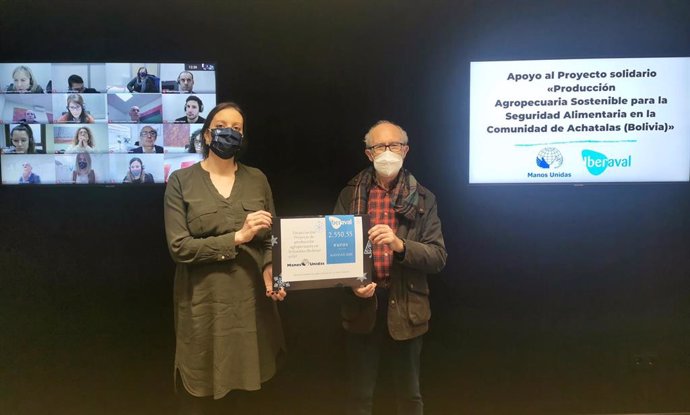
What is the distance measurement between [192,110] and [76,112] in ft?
2.10

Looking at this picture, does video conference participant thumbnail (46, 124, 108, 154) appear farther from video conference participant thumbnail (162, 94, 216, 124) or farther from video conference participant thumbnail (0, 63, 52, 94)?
video conference participant thumbnail (162, 94, 216, 124)

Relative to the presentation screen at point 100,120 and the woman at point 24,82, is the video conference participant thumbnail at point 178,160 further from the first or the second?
the woman at point 24,82

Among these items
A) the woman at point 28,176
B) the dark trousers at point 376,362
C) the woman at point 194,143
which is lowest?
the dark trousers at point 376,362

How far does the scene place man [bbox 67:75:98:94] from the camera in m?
2.46

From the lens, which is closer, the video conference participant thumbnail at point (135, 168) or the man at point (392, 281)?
the man at point (392, 281)

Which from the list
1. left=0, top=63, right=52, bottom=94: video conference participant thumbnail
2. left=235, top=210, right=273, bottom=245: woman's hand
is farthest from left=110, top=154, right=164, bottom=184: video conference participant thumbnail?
left=235, top=210, right=273, bottom=245: woman's hand

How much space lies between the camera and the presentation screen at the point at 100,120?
245 cm

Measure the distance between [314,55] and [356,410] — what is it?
1928 mm

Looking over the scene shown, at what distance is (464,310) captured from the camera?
271cm

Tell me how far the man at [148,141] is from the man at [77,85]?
14.1 inches

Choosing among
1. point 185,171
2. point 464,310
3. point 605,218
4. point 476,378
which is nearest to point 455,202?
point 464,310

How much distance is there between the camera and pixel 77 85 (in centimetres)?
246

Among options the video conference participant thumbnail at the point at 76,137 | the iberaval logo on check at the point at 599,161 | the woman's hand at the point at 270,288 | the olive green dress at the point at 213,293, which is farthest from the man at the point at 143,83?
the iberaval logo on check at the point at 599,161

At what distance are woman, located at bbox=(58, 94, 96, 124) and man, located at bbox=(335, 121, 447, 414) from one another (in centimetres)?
156
